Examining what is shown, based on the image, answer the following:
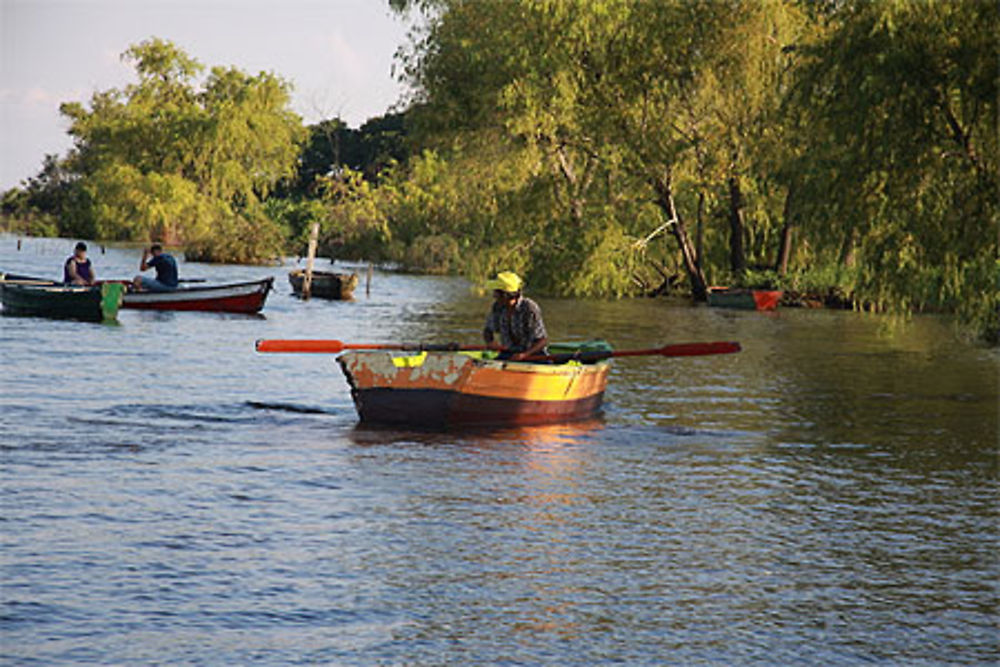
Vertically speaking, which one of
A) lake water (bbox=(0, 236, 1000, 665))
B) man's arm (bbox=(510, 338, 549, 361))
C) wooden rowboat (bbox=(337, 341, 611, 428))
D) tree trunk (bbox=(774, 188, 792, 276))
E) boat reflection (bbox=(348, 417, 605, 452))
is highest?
tree trunk (bbox=(774, 188, 792, 276))

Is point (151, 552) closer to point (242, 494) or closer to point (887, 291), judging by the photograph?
point (242, 494)

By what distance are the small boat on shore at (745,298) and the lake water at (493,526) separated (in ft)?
68.5

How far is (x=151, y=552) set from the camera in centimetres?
1140

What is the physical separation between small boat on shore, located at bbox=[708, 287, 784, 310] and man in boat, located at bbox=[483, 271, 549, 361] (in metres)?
27.9

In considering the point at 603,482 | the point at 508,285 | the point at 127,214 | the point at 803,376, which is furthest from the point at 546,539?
the point at 127,214

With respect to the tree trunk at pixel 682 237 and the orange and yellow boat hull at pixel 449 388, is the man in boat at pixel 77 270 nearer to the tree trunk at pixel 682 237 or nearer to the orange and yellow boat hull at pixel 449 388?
the orange and yellow boat hull at pixel 449 388

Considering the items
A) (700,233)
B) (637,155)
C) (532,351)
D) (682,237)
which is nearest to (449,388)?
(532,351)

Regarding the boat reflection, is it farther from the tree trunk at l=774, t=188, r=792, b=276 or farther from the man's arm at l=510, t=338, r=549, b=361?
the tree trunk at l=774, t=188, r=792, b=276

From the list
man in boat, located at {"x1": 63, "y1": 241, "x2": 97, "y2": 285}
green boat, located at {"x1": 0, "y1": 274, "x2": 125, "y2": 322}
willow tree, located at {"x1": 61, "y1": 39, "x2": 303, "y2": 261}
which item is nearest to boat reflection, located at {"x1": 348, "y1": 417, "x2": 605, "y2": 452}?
green boat, located at {"x1": 0, "y1": 274, "x2": 125, "y2": 322}

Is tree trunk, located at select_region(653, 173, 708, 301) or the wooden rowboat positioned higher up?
tree trunk, located at select_region(653, 173, 708, 301)

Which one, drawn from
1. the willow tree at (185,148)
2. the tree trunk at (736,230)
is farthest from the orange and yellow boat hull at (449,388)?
the willow tree at (185,148)

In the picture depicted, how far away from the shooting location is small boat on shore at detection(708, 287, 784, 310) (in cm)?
4594

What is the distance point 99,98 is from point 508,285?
91.6m

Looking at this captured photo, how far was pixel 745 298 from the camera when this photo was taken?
46.2 m
